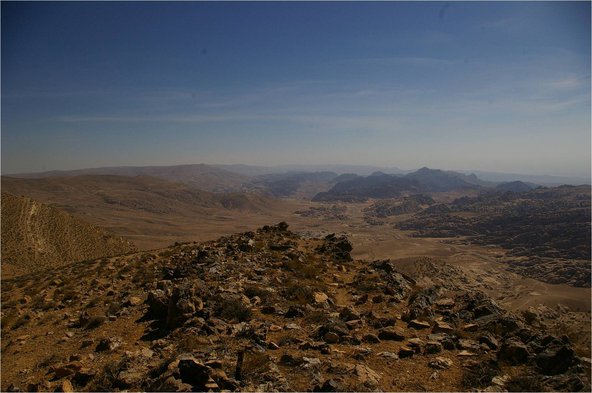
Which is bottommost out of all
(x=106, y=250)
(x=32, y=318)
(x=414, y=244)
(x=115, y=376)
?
(x=414, y=244)

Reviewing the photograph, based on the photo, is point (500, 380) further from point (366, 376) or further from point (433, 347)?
point (366, 376)

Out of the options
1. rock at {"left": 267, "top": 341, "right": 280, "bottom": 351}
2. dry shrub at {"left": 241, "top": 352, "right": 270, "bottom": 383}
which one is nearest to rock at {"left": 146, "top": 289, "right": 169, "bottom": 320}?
rock at {"left": 267, "top": 341, "right": 280, "bottom": 351}

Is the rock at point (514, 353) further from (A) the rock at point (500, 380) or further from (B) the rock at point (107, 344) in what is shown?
(B) the rock at point (107, 344)

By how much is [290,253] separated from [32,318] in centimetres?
1286

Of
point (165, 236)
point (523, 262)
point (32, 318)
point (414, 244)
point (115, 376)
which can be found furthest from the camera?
point (414, 244)

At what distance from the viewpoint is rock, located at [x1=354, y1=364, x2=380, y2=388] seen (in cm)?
832

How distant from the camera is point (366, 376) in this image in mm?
8555

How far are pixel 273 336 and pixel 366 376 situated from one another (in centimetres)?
357

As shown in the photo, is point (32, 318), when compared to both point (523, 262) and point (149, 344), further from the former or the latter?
point (523, 262)

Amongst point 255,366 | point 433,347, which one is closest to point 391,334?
point 433,347

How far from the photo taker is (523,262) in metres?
106

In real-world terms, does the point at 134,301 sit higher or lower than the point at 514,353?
lower

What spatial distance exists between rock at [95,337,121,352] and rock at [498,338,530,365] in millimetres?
11251

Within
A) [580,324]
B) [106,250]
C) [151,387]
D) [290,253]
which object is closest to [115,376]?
[151,387]
